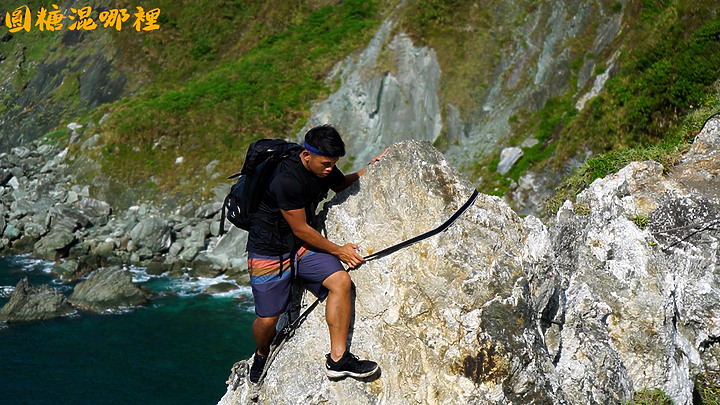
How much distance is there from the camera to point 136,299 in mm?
28188

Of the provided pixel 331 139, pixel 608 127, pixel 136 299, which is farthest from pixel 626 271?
pixel 136 299

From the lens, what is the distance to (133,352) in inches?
936

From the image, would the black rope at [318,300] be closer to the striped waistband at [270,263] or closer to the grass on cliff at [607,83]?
the striped waistband at [270,263]

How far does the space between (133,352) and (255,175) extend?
20376mm

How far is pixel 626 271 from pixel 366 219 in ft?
13.6

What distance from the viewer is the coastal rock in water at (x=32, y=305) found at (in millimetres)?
25812

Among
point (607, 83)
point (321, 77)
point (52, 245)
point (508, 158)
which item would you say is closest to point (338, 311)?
point (607, 83)

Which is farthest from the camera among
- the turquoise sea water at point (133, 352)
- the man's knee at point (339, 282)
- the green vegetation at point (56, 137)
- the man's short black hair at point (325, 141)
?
the green vegetation at point (56, 137)

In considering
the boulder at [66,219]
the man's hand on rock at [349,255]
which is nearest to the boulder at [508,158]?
the man's hand on rock at [349,255]

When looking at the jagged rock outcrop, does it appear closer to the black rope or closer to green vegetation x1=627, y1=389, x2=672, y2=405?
the black rope

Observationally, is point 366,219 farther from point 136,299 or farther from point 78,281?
point 78,281

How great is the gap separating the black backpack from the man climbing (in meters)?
0.11

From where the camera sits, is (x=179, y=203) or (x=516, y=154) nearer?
(x=516, y=154)

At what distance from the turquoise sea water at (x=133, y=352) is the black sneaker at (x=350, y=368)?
1616 centimetres
